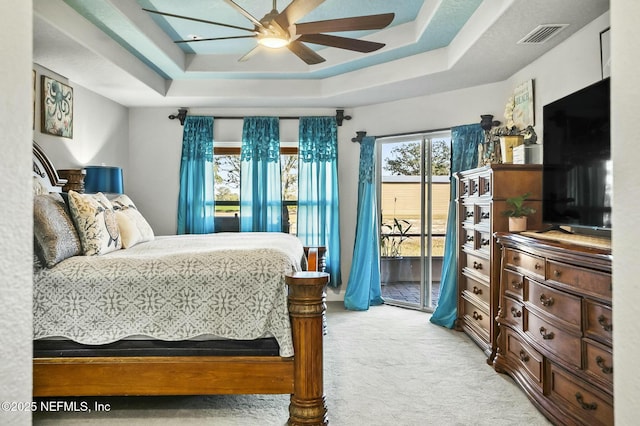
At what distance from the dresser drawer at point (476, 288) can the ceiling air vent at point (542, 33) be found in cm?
182

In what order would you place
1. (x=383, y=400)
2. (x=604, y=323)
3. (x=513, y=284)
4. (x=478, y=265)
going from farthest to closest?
(x=478, y=265), (x=513, y=284), (x=383, y=400), (x=604, y=323)

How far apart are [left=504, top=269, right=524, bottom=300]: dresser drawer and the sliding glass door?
198cm

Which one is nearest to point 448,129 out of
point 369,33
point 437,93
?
point 437,93

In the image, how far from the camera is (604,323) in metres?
1.96

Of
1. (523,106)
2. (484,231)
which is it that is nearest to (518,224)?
(484,231)

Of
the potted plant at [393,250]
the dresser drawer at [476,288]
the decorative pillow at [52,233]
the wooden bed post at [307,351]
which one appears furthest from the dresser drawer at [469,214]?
the decorative pillow at [52,233]

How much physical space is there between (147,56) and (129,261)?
8.41 ft

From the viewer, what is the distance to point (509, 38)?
10.6ft

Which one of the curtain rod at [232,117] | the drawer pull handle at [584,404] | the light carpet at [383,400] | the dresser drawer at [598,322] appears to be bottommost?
the light carpet at [383,400]

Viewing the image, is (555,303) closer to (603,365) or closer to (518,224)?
(603,365)

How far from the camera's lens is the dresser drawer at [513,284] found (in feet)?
9.34

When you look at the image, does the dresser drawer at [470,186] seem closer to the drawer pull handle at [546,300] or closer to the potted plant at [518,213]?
the potted plant at [518,213]

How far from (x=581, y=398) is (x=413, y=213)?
10.6 feet

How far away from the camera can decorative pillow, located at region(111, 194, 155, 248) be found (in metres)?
3.03
